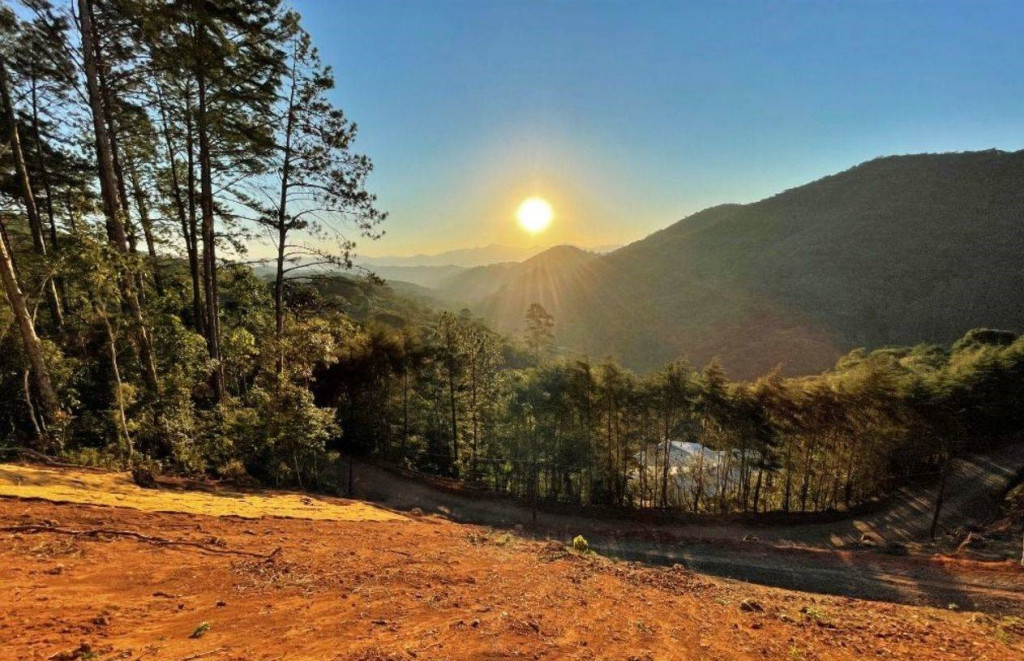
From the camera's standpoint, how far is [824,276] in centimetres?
9006

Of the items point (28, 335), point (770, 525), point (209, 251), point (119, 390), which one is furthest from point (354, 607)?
point (770, 525)

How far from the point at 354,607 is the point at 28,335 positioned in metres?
7.72

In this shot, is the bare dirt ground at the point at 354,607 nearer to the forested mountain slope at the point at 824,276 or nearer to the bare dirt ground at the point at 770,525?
the bare dirt ground at the point at 770,525

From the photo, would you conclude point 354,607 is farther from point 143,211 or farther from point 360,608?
point 143,211

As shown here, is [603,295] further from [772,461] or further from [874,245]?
[772,461]

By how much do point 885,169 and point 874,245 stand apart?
3496 centimetres

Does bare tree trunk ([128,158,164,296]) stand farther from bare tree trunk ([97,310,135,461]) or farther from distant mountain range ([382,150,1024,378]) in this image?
distant mountain range ([382,150,1024,378])

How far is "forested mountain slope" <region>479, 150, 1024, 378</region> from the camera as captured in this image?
7244cm

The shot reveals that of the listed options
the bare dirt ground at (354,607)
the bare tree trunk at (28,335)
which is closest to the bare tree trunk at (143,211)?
the bare tree trunk at (28,335)

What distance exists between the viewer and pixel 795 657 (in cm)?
475

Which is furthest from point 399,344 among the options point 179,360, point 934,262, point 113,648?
point 934,262

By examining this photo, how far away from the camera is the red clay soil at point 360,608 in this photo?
10.8 feet

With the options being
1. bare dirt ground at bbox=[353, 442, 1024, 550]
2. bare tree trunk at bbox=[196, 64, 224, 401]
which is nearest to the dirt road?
bare dirt ground at bbox=[353, 442, 1024, 550]

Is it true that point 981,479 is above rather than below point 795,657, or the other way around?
below
